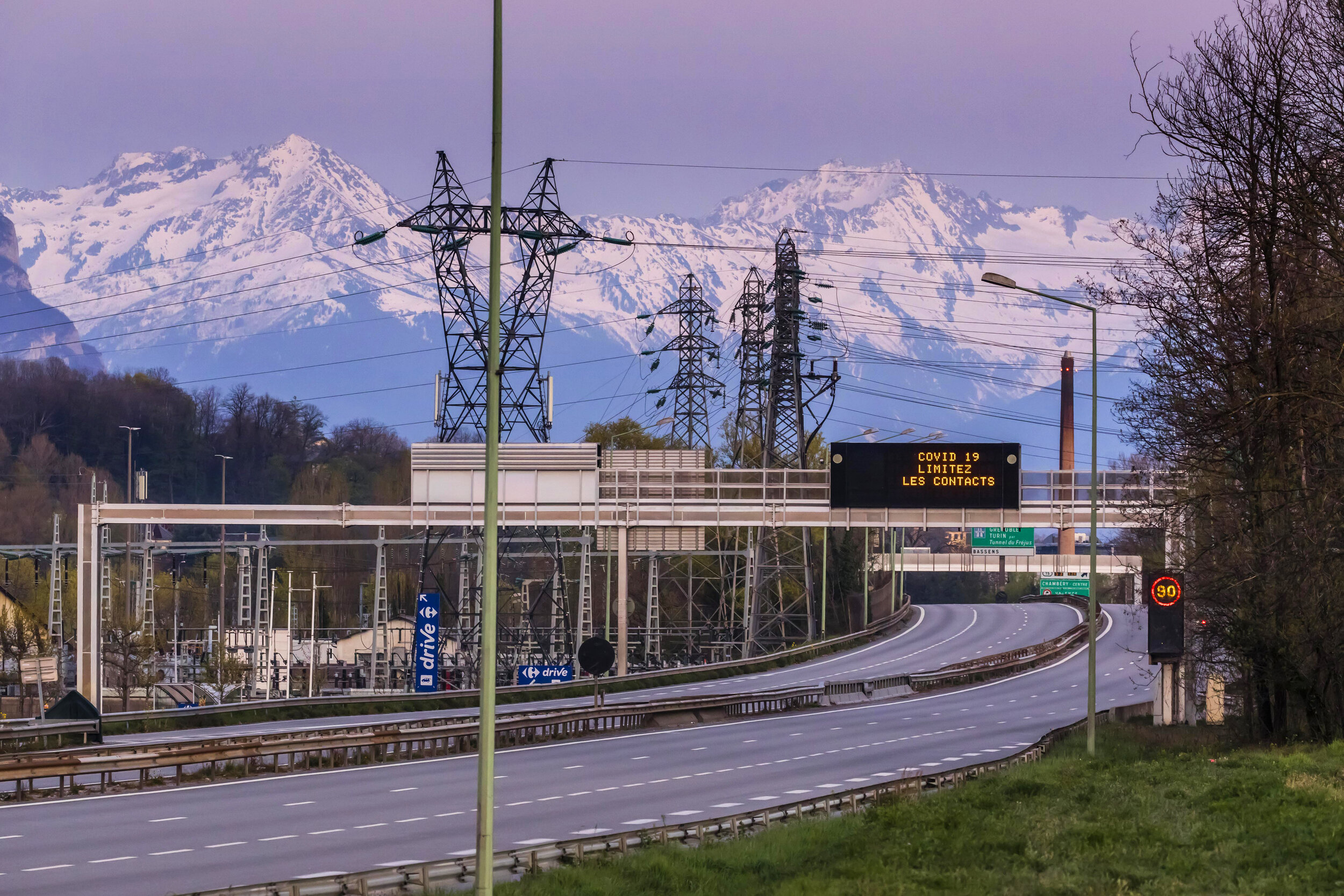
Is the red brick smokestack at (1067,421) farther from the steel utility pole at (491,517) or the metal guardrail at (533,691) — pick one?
the steel utility pole at (491,517)

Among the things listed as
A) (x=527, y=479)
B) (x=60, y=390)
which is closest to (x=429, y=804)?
(x=527, y=479)

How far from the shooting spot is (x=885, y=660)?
76.4 metres

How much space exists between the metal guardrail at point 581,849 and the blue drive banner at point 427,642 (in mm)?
28358

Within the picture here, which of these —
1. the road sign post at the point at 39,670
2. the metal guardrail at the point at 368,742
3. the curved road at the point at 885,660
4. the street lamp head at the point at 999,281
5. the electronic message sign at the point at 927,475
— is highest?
the street lamp head at the point at 999,281

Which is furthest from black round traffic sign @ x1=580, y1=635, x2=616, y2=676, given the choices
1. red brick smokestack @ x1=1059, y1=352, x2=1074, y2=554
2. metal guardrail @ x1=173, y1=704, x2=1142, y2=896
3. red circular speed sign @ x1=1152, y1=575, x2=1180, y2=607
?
red brick smokestack @ x1=1059, y1=352, x2=1074, y2=554

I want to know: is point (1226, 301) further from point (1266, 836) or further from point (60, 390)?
point (60, 390)

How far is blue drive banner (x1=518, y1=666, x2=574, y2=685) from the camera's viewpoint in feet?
197

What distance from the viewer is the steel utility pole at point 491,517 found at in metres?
14.1

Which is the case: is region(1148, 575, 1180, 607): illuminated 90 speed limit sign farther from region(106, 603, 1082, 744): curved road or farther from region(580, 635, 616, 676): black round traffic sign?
region(106, 603, 1082, 744): curved road

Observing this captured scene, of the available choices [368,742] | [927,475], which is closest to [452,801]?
[368,742]

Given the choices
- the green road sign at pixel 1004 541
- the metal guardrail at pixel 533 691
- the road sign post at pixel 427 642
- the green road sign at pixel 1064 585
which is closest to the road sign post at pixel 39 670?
the metal guardrail at pixel 533 691

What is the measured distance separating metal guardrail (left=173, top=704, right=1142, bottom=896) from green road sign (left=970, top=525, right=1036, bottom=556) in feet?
199

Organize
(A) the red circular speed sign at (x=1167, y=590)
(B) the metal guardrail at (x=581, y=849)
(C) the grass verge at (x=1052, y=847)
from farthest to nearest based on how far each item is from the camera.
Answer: (A) the red circular speed sign at (x=1167, y=590)
(B) the metal guardrail at (x=581, y=849)
(C) the grass verge at (x=1052, y=847)

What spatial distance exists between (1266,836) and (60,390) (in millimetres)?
164639
